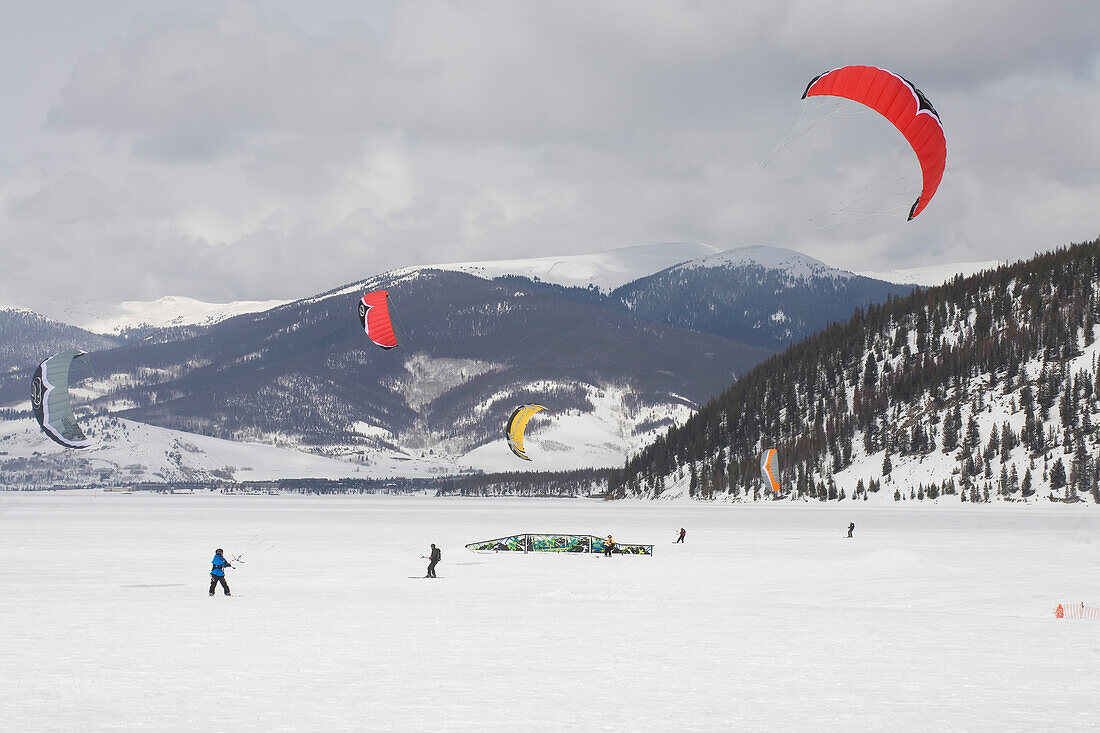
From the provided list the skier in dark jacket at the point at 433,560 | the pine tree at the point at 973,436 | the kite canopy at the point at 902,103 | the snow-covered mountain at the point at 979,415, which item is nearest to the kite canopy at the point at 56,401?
the skier in dark jacket at the point at 433,560

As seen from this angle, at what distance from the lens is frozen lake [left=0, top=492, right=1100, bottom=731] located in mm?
19453

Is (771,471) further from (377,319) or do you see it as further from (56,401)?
(56,401)

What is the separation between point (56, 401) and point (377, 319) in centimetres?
2692

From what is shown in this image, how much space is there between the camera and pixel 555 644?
90.4ft

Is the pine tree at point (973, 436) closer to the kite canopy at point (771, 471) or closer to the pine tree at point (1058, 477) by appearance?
the pine tree at point (1058, 477)

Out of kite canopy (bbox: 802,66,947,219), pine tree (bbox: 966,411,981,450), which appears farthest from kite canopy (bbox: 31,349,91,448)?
pine tree (bbox: 966,411,981,450)

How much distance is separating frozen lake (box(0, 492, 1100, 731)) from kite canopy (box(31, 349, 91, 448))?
17.0m

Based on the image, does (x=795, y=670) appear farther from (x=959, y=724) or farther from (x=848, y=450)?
(x=848, y=450)

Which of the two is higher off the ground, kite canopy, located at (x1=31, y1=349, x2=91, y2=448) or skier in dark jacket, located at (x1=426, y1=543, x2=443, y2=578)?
kite canopy, located at (x1=31, y1=349, x2=91, y2=448)

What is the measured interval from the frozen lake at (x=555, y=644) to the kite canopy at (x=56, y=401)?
1703 centimetres

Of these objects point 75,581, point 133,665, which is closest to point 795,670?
point 133,665

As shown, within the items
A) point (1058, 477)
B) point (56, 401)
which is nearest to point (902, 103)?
point (56, 401)

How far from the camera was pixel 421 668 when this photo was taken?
24000 millimetres

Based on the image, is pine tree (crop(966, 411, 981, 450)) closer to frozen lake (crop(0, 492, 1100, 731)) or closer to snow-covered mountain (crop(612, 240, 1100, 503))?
snow-covered mountain (crop(612, 240, 1100, 503))
